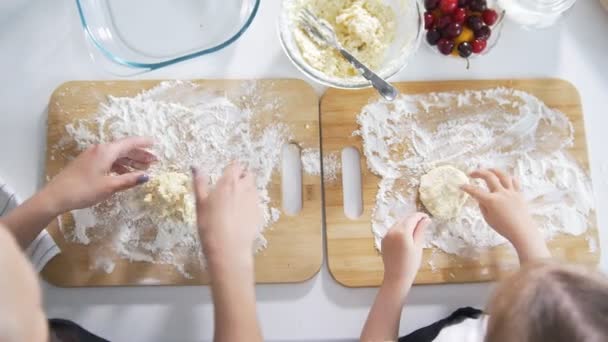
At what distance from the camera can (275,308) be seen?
0.82m

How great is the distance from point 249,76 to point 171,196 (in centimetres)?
25

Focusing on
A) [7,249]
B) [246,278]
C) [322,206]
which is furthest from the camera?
[322,206]

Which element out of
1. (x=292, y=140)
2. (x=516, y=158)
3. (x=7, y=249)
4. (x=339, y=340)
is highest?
(x=7, y=249)

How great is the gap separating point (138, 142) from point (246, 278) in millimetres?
278

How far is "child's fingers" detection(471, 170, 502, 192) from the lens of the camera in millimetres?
826

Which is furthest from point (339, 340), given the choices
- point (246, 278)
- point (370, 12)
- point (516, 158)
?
point (370, 12)

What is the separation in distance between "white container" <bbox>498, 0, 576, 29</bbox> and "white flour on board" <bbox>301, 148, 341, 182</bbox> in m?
0.42

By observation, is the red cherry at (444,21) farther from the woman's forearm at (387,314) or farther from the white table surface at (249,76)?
the woman's forearm at (387,314)

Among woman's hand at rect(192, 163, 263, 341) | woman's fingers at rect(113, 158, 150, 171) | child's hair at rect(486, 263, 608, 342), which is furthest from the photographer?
woman's fingers at rect(113, 158, 150, 171)

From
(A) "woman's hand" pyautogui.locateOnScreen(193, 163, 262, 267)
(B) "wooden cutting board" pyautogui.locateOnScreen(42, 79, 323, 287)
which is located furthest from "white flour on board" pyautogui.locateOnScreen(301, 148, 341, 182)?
(A) "woman's hand" pyautogui.locateOnScreen(193, 163, 262, 267)

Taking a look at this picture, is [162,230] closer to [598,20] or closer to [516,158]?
[516,158]

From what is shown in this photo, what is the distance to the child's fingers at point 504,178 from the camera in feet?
2.74

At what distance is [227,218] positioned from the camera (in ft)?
2.48

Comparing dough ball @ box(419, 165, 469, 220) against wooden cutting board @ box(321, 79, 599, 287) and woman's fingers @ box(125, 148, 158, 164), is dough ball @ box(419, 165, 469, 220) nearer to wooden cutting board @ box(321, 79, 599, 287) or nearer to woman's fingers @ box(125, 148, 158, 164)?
wooden cutting board @ box(321, 79, 599, 287)
